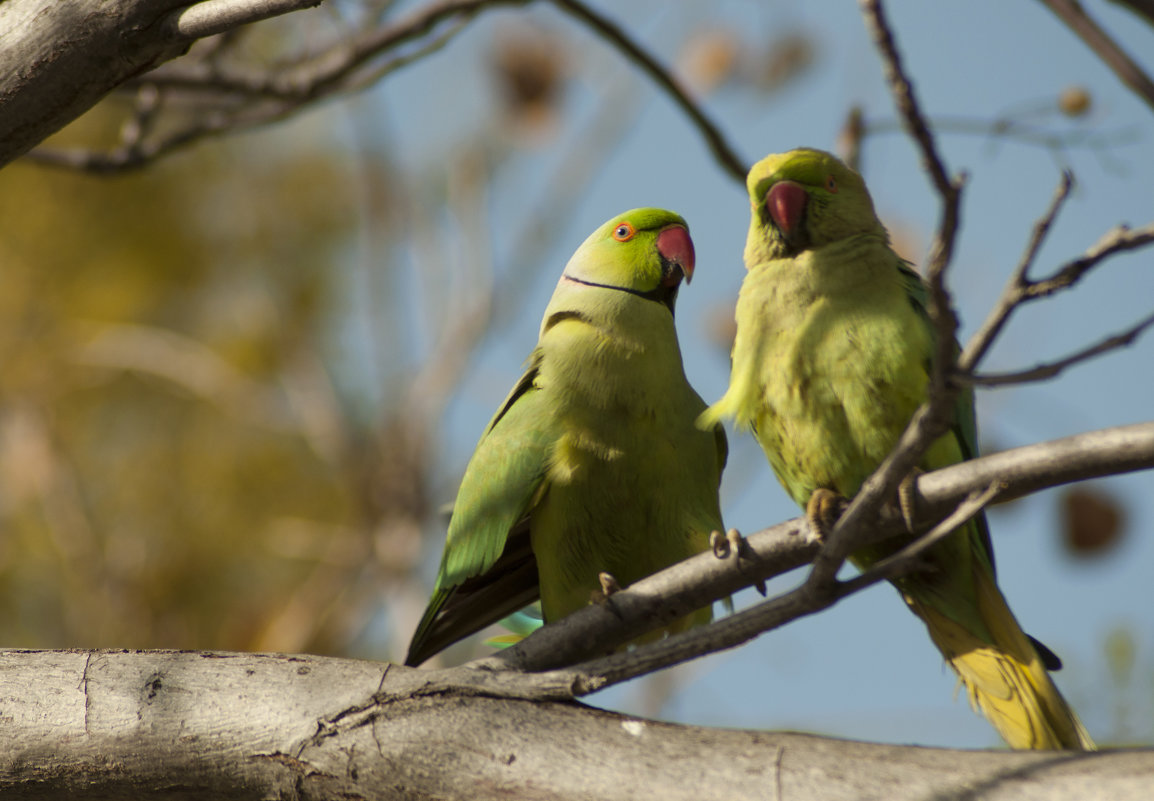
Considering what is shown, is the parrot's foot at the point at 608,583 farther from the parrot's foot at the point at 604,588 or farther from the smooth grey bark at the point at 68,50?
the smooth grey bark at the point at 68,50

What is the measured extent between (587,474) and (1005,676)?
1.17 metres

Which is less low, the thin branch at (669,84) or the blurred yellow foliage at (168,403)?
the blurred yellow foliage at (168,403)

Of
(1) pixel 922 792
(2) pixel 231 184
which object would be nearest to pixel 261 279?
(2) pixel 231 184

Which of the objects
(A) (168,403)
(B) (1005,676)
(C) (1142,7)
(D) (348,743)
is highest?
(A) (168,403)

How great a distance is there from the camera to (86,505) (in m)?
10.6

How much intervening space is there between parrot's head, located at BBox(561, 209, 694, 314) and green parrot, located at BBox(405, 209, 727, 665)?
0.05 m

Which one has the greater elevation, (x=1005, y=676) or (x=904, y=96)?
(x=904, y=96)

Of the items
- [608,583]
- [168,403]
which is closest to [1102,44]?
[608,583]

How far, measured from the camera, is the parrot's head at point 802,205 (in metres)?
2.68

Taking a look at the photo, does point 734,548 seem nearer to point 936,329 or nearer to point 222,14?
point 936,329

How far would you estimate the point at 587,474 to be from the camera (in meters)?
2.81

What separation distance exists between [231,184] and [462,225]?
3562 mm

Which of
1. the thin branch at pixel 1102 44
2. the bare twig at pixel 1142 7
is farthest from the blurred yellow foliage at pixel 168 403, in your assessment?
the bare twig at pixel 1142 7

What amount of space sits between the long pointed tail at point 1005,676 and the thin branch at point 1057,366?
1.07 m
